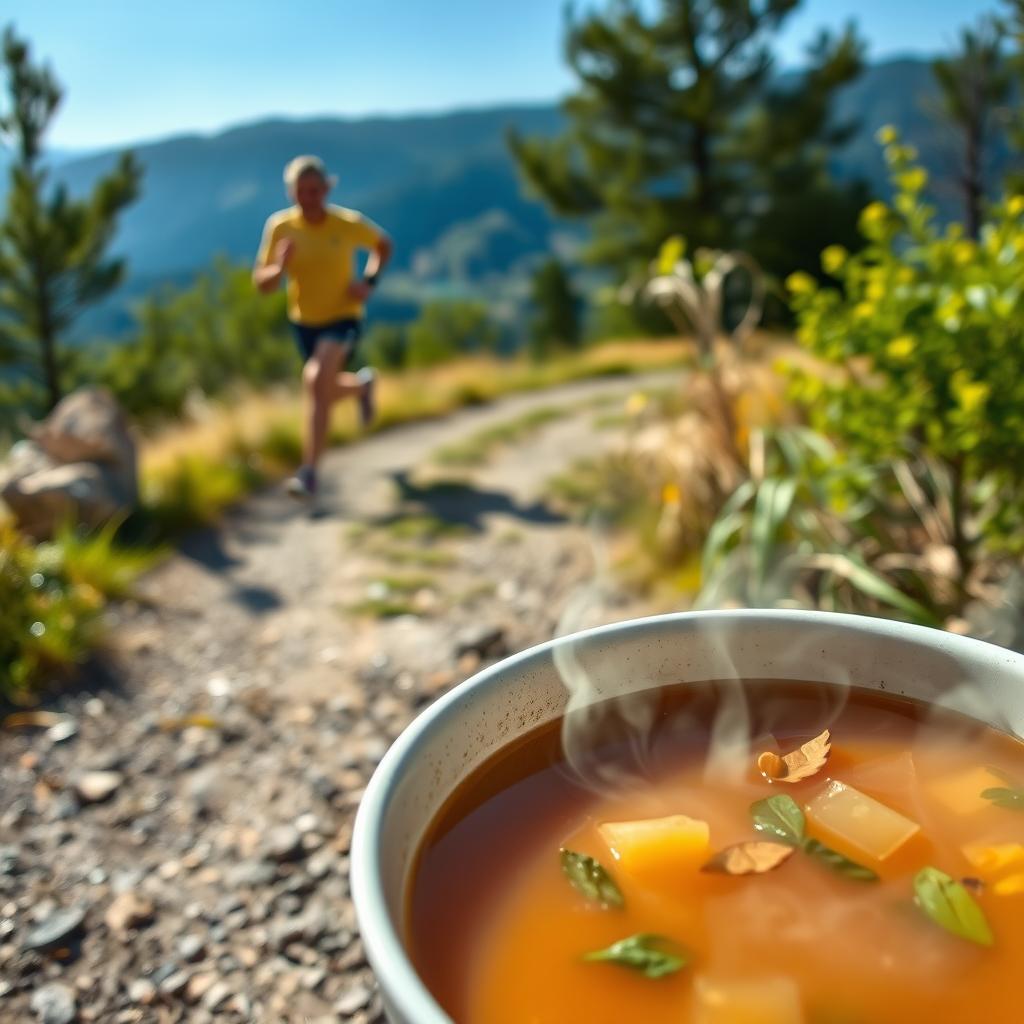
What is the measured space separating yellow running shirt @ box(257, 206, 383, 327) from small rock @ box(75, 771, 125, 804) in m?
2.81

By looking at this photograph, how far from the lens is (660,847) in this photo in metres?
0.70

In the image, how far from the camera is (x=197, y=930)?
5.71 feet

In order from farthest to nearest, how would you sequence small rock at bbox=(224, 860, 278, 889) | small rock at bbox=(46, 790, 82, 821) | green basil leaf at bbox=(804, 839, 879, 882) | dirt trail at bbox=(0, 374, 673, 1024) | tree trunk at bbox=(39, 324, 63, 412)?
1. tree trunk at bbox=(39, 324, 63, 412)
2. small rock at bbox=(46, 790, 82, 821)
3. small rock at bbox=(224, 860, 278, 889)
4. dirt trail at bbox=(0, 374, 673, 1024)
5. green basil leaf at bbox=(804, 839, 879, 882)

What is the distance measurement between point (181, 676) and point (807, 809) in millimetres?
2697

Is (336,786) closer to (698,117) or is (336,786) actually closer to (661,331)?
(698,117)

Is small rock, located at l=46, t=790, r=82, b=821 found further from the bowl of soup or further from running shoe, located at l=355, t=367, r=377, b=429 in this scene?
running shoe, located at l=355, t=367, r=377, b=429

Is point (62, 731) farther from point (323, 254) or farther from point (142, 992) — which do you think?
point (323, 254)

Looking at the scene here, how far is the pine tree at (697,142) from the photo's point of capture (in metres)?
18.3

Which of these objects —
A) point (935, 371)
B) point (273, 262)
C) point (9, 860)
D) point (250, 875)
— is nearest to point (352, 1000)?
point (250, 875)

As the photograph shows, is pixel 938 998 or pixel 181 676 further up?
pixel 938 998

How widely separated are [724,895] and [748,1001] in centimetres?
9

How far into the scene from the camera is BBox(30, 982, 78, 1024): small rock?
59.8 inches

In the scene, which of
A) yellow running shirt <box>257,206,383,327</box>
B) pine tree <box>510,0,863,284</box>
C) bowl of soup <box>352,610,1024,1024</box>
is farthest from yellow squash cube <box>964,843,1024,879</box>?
pine tree <box>510,0,863,284</box>

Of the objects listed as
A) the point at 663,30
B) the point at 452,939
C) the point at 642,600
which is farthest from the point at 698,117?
the point at 452,939
